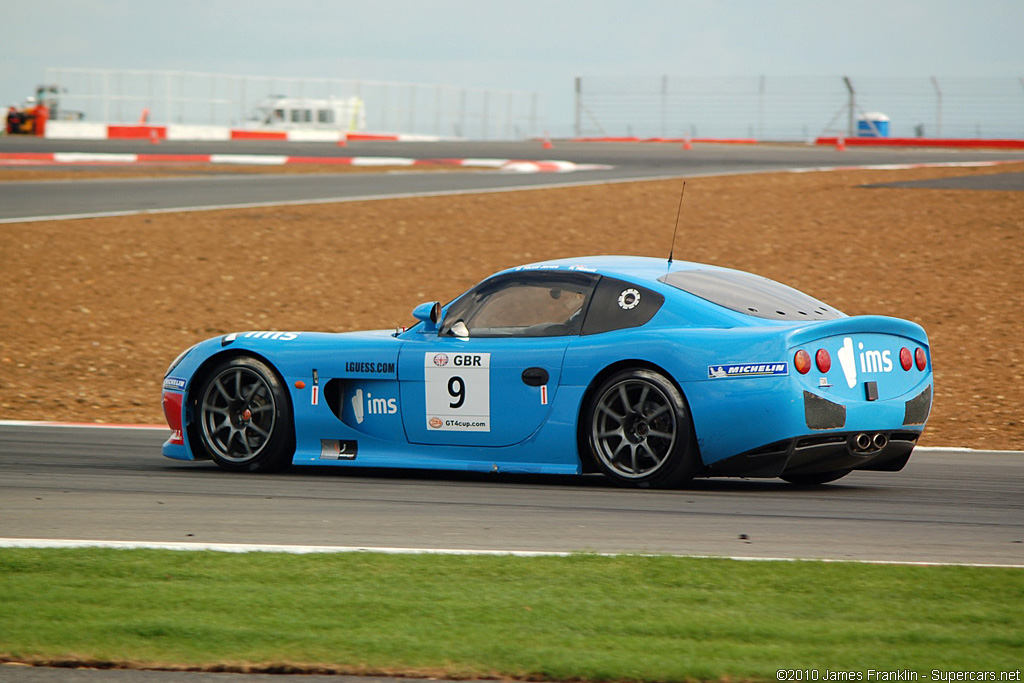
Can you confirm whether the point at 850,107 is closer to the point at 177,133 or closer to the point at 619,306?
the point at 177,133

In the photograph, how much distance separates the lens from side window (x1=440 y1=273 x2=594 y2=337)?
24.5 feet

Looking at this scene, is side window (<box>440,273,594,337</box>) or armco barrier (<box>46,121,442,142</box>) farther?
armco barrier (<box>46,121,442,142</box>)

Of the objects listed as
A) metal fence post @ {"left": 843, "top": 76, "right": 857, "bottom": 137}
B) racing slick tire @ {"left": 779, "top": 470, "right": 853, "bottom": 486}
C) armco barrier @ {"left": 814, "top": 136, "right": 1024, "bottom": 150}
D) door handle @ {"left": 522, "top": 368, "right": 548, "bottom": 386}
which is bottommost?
racing slick tire @ {"left": 779, "top": 470, "right": 853, "bottom": 486}

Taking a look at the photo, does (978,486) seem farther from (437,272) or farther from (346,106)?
(346,106)

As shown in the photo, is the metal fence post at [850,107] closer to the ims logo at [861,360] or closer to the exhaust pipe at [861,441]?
the ims logo at [861,360]

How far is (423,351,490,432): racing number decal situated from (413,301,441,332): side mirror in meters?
0.22

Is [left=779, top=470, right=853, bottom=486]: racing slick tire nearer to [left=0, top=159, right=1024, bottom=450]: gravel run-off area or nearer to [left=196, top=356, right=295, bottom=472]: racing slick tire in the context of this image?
[left=0, top=159, right=1024, bottom=450]: gravel run-off area

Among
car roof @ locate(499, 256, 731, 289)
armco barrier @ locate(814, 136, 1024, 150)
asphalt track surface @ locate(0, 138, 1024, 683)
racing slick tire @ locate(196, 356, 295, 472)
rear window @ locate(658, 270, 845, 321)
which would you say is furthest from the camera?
armco barrier @ locate(814, 136, 1024, 150)

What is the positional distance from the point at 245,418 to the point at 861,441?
3411mm

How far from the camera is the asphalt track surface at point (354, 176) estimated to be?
2069 cm

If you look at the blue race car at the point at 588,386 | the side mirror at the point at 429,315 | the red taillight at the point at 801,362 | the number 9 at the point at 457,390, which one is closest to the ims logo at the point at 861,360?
the blue race car at the point at 588,386

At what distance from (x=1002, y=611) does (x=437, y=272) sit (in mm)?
11749

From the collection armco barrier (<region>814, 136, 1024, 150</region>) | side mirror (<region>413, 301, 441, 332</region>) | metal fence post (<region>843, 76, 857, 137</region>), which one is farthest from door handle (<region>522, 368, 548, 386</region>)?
metal fence post (<region>843, 76, 857, 137</region>)

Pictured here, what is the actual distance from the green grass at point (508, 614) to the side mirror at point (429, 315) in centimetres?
258
